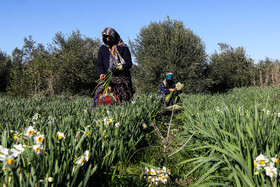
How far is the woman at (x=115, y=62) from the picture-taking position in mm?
4941

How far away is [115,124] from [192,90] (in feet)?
42.5

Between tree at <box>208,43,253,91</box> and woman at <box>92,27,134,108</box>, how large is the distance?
19944mm

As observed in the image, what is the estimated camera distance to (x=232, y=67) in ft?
81.3

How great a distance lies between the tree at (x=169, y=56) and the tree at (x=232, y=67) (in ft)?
29.4

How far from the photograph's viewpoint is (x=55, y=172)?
1317 mm

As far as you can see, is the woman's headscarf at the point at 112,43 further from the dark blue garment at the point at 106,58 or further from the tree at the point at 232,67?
the tree at the point at 232,67

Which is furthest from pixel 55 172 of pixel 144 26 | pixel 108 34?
pixel 144 26

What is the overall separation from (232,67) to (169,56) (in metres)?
13.7

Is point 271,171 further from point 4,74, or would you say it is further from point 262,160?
point 4,74

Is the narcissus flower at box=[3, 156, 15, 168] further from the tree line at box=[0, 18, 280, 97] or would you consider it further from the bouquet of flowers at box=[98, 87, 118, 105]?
the tree line at box=[0, 18, 280, 97]

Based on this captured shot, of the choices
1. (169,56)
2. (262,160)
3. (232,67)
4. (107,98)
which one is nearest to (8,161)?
(262,160)

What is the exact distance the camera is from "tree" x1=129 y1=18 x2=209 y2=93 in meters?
14.5

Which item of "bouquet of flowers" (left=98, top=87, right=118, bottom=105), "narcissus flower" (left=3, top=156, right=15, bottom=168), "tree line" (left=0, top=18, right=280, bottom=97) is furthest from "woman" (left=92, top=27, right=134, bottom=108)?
"tree line" (left=0, top=18, right=280, bottom=97)

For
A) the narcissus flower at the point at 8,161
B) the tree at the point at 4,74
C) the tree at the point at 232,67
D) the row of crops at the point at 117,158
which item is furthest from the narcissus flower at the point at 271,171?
the tree at the point at 4,74
